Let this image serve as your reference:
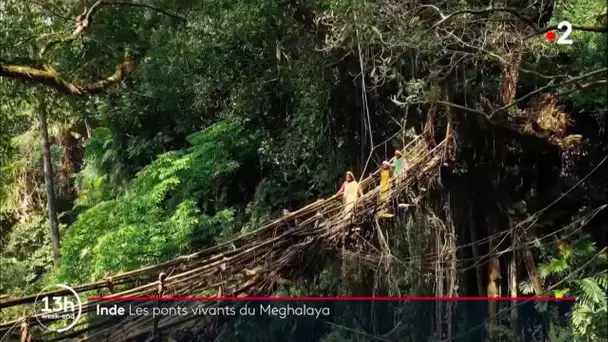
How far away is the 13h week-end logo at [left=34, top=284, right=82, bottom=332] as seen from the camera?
263 centimetres

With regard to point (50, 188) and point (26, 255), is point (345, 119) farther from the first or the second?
point (26, 255)

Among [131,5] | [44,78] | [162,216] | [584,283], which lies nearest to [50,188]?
[162,216]

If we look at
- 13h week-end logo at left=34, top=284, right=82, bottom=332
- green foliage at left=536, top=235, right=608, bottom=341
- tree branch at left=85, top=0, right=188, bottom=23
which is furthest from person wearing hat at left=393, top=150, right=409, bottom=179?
13h week-end logo at left=34, top=284, right=82, bottom=332

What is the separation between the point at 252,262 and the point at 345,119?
1.76 metres

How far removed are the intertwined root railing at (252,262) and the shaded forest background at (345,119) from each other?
25 cm

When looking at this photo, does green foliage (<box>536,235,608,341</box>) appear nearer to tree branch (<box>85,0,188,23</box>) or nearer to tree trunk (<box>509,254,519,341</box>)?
tree trunk (<box>509,254,519,341</box>)

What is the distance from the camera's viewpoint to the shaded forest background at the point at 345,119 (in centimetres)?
321

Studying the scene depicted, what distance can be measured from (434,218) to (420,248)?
21 centimetres

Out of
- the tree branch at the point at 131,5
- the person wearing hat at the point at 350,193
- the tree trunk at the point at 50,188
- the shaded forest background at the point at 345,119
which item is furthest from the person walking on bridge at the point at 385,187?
the tree trunk at the point at 50,188

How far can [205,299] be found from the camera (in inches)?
117

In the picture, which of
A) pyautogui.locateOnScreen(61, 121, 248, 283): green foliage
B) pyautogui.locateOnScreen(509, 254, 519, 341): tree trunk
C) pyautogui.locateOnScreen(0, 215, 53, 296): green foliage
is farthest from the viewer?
pyautogui.locateOnScreen(0, 215, 53, 296): green foliage

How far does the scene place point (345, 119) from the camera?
4707mm

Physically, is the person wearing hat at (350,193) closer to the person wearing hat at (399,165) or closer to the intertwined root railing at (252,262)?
the intertwined root railing at (252,262)

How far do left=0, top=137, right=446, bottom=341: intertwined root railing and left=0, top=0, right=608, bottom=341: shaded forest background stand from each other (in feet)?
0.81
